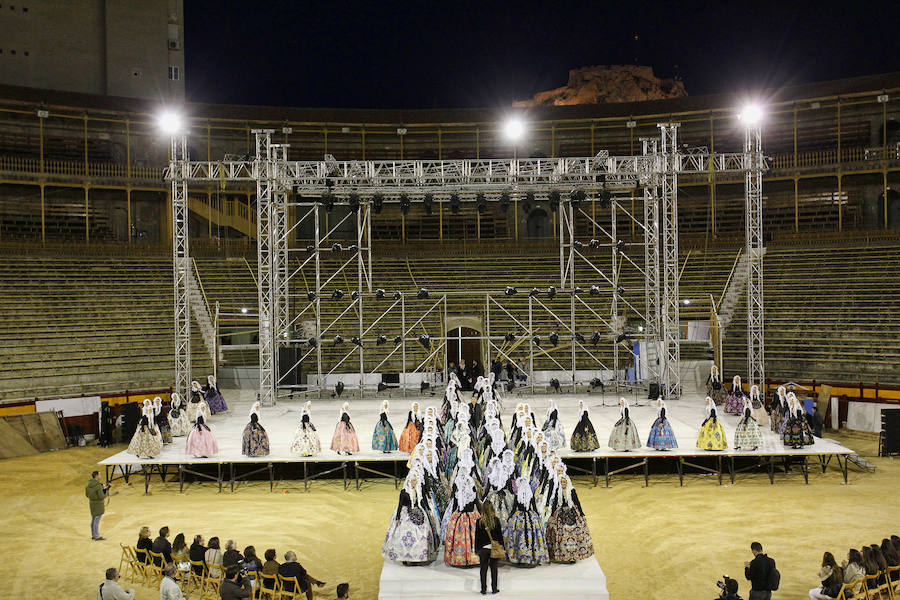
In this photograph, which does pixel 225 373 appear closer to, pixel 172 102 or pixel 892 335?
pixel 172 102

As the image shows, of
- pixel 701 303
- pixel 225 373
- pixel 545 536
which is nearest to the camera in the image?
pixel 545 536

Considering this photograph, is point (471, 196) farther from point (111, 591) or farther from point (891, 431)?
point (111, 591)

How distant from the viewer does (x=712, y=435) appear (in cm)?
1636

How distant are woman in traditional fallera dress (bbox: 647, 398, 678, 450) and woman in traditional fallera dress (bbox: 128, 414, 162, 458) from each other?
393 inches

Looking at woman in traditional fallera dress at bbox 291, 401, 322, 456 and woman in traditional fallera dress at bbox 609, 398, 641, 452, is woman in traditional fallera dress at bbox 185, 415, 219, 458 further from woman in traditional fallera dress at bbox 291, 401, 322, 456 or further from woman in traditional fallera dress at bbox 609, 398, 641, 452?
woman in traditional fallera dress at bbox 609, 398, 641, 452

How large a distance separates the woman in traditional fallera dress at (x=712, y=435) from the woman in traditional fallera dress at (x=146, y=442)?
10.9 meters

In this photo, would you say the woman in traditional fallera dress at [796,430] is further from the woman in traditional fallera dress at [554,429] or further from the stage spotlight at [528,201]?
the stage spotlight at [528,201]

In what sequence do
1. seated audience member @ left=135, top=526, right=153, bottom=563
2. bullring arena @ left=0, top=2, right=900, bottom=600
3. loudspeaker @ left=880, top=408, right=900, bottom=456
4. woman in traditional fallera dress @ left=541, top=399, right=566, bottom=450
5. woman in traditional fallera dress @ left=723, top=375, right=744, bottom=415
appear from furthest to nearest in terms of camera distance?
1. woman in traditional fallera dress @ left=723, top=375, right=744, bottom=415
2. loudspeaker @ left=880, top=408, right=900, bottom=456
3. woman in traditional fallera dress @ left=541, top=399, right=566, bottom=450
4. bullring arena @ left=0, top=2, right=900, bottom=600
5. seated audience member @ left=135, top=526, right=153, bottom=563

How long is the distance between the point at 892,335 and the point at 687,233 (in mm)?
11464

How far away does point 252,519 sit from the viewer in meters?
14.1

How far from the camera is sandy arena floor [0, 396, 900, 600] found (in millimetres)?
11266

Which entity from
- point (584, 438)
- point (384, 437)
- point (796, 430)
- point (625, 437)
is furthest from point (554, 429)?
point (796, 430)

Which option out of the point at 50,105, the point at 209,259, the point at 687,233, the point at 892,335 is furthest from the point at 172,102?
the point at 892,335

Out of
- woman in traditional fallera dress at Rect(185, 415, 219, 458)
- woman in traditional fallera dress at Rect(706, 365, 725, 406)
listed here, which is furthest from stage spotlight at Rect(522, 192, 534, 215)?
woman in traditional fallera dress at Rect(185, 415, 219, 458)
